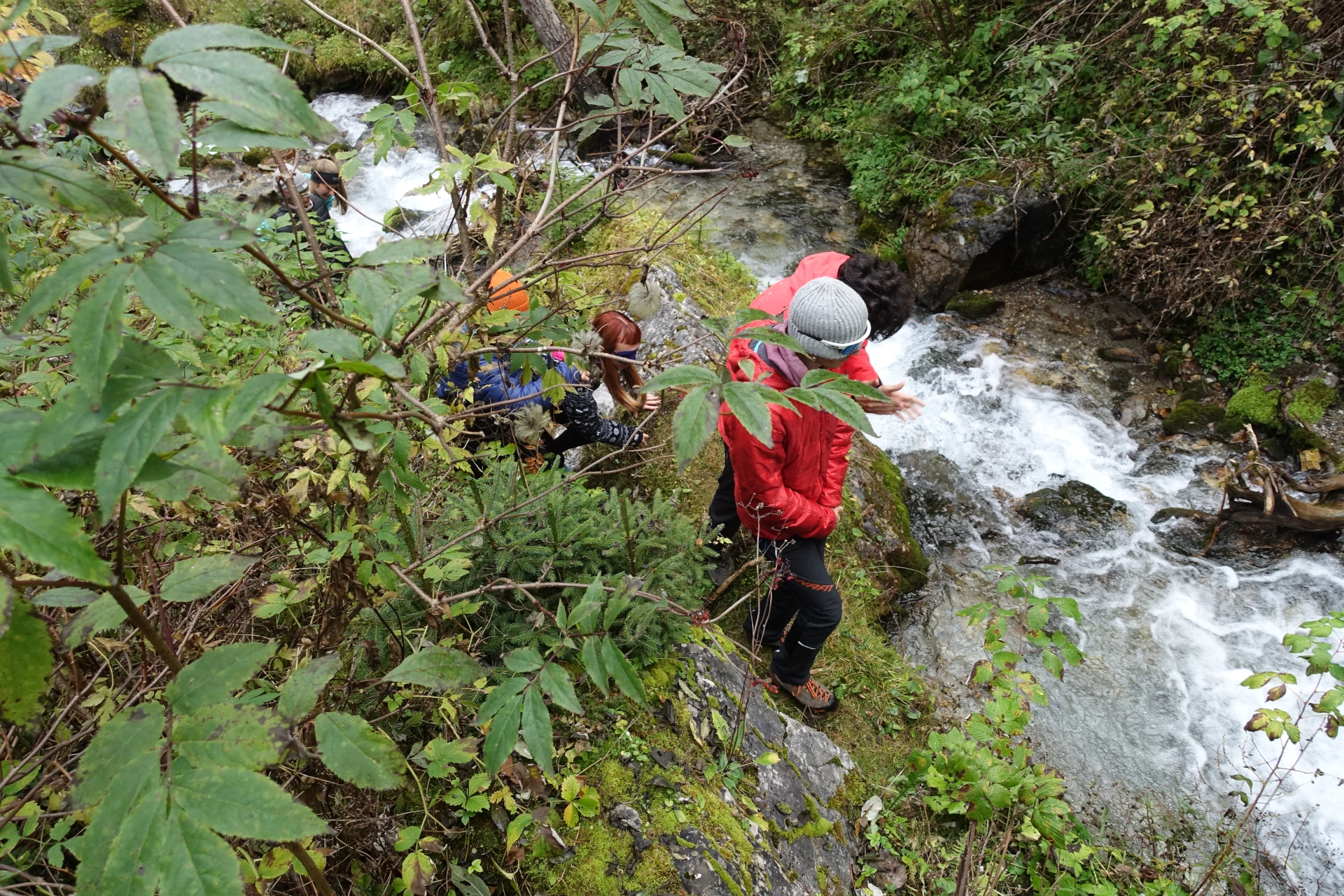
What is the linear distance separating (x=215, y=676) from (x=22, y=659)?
0.23 meters

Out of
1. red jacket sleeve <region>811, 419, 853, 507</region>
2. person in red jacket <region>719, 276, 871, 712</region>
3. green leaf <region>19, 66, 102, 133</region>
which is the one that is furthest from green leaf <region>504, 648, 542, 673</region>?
red jacket sleeve <region>811, 419, 853, 507</region>

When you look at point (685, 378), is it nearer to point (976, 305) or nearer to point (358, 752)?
point (358, 752)

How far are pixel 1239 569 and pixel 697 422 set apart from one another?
6.10 metres

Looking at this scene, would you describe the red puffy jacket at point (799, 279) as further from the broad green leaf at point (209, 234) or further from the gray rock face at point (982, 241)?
the gray rock face at point (982, 241)

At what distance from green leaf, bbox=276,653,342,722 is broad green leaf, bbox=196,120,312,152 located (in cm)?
89

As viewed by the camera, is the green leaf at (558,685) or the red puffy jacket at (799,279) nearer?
the green leaf at (558,685)

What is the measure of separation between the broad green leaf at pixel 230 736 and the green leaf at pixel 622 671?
613 mm

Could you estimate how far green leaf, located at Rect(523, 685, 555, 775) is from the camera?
1.34 m

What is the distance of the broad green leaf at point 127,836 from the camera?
822 mm

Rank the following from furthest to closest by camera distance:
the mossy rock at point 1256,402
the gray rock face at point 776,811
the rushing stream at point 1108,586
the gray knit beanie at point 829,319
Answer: the mossy rock at point 1256,402 → the rushing stream at point 1108,586 → the gray knit beanie at point 829,319 → the gray rock face at point 776,811

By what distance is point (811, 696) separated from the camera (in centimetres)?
401

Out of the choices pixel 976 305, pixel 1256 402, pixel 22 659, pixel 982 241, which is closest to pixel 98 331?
pixel 22 659

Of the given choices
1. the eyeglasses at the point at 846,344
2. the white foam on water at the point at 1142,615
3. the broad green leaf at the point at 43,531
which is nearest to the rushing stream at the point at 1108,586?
the white foam on water at the point at 1142,615

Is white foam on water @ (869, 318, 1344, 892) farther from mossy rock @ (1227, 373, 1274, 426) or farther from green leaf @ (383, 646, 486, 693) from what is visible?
green leaf @ (383, 646, 486, 693)
